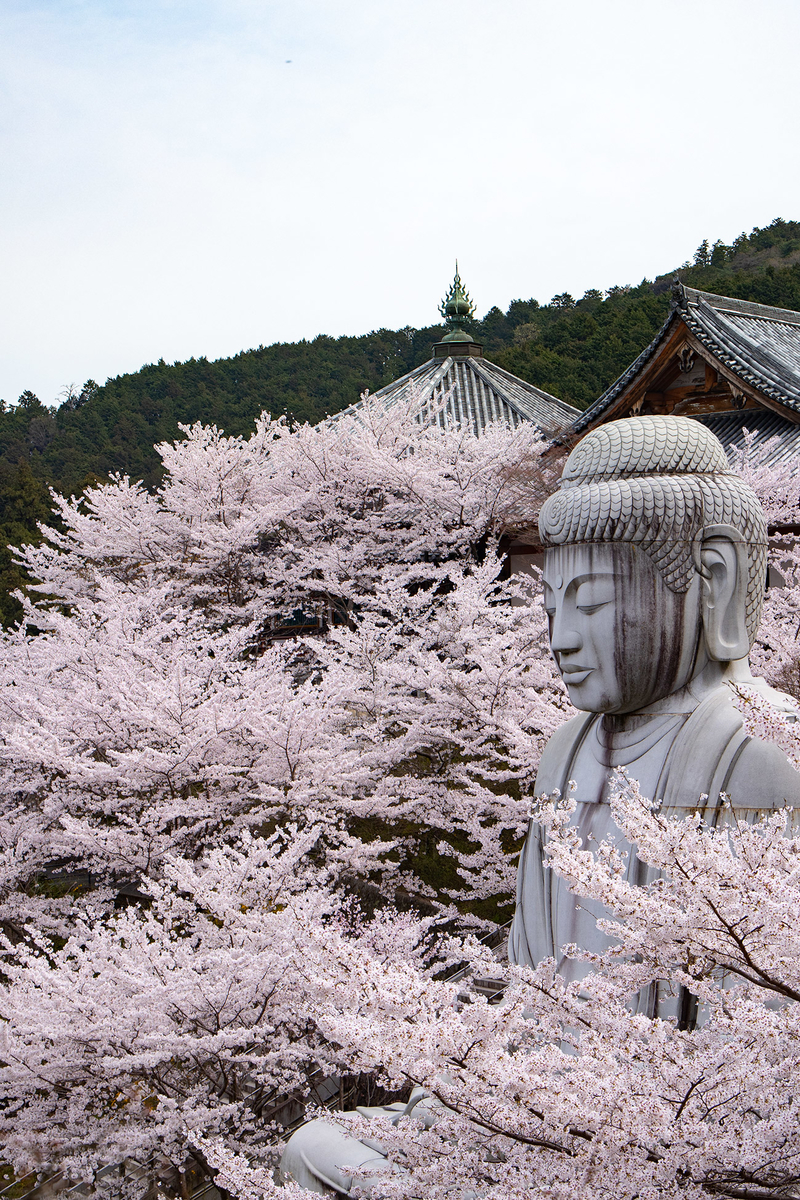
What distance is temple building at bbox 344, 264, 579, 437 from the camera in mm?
20719

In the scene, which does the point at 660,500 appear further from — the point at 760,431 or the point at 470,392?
the point at 470,392

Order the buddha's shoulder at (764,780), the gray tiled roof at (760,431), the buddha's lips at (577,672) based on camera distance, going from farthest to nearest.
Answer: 1. the gray tiled roof at (760,431)
2. the buddha's lips at (577,672)
3. the buddha's shoulder at (764,780)

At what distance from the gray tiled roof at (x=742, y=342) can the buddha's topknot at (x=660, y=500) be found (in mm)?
12327

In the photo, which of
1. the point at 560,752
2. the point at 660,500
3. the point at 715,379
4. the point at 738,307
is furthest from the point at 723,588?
the point at 738,307

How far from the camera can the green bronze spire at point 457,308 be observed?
2488 cm

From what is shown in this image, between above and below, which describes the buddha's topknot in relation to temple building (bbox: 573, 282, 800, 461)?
below

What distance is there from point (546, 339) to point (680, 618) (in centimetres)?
3633

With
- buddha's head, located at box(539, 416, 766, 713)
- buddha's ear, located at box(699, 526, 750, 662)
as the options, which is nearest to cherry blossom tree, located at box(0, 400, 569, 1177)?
buddha's head, located at box(539, 416, 766, 713)

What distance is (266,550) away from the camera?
49.5 feet

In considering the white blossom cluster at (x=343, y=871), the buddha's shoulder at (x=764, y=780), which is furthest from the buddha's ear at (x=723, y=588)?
the white blossom cluster at (x=343, y=871)

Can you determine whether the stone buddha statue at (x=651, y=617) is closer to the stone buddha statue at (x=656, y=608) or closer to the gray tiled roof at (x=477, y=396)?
the stone buddha statue at (x=656, y=608)

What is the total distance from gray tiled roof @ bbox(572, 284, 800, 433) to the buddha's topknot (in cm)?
1233

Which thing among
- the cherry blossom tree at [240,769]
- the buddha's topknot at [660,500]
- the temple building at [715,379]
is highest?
the temple building at [715,379]

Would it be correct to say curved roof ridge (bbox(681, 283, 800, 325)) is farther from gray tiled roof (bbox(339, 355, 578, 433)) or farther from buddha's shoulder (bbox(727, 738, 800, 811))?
buddha's shoulder (bbox(727, 738, 800, 811))
